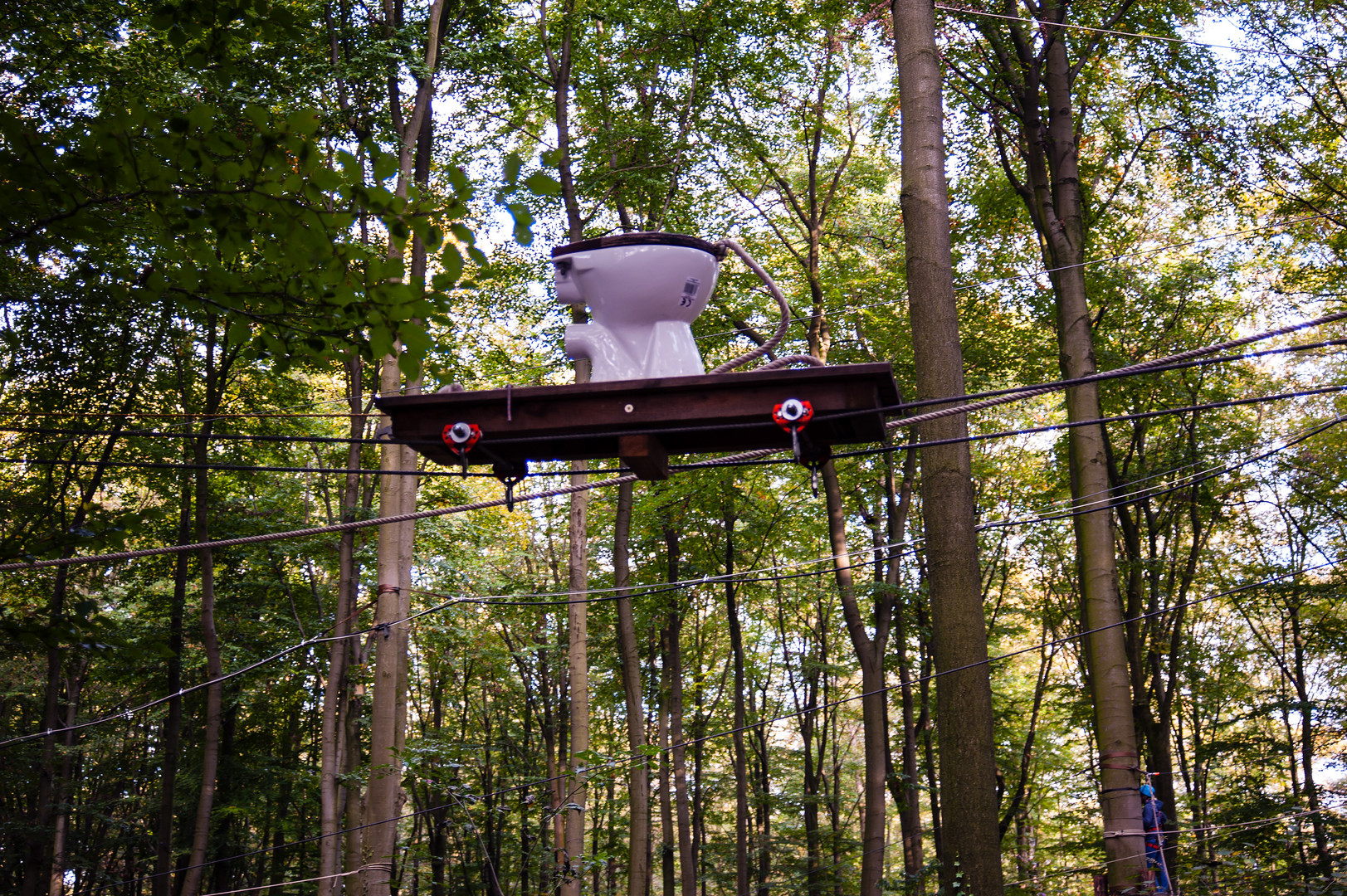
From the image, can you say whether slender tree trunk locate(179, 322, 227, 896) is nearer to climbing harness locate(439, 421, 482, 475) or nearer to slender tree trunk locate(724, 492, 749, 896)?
slender tree trunk locate(724, 492, 749, 896)

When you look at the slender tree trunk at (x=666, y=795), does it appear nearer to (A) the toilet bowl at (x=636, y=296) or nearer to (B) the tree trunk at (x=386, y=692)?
(B) the tree trunk at (x=386, y=692)

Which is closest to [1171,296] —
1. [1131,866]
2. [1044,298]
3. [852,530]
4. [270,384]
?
[1044,298]

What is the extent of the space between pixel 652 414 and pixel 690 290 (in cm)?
45

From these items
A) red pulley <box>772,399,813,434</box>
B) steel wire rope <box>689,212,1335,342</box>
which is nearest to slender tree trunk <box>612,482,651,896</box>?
steel wire rope <box>689,212,1335,342</box>

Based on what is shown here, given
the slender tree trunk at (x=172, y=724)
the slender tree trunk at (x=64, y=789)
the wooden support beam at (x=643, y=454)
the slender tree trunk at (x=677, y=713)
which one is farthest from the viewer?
the slender tree trunk at (x=677, y=713)

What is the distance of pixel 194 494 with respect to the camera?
14.0m

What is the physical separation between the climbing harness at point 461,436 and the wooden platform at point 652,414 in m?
0.02

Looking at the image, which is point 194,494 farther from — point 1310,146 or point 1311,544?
point 1311,544

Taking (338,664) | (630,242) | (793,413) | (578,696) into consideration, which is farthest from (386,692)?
(793,413)

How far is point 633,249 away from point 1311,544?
51.5 ft

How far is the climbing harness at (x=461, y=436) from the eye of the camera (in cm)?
283

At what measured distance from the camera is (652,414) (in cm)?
277

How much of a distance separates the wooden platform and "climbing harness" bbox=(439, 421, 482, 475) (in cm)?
2

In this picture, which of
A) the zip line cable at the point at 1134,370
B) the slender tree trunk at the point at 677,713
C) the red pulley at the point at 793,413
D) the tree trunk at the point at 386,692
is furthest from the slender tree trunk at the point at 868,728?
the red pulley at the point at 793,413
